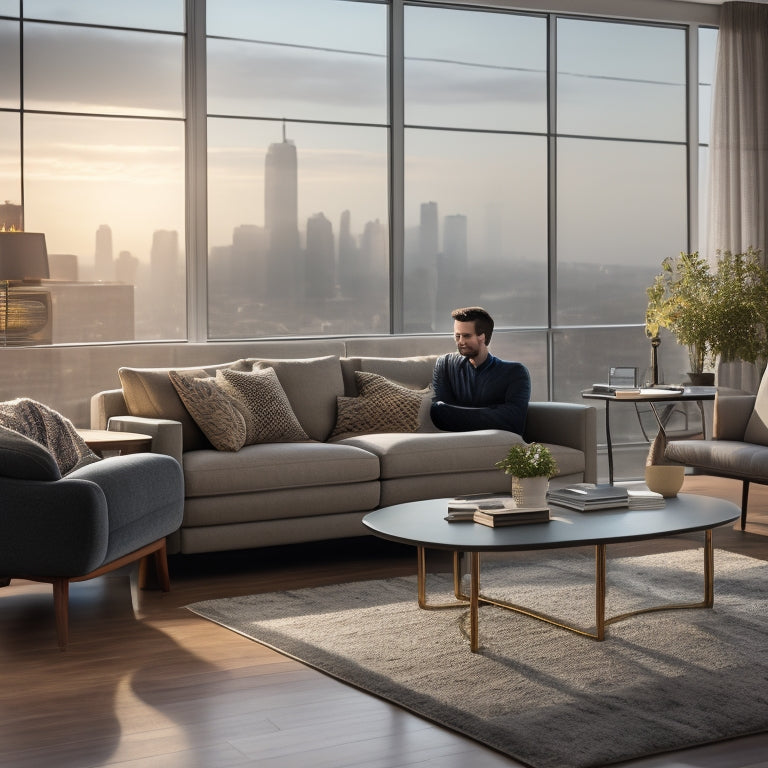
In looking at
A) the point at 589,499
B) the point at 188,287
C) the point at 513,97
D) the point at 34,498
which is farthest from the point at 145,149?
the point at 589,499

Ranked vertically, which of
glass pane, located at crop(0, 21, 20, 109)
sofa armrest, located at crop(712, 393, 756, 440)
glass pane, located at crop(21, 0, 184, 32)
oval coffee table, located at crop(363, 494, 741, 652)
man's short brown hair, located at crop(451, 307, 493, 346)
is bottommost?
oval coffee table, located at crop(363, 494, 741, 652)

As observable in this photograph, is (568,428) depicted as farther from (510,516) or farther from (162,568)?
(162,568)

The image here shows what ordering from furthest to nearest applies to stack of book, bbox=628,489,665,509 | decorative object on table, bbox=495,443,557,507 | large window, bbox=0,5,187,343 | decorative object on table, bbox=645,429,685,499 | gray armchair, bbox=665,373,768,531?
large window, bbox=0,5,187,343 < gray armchair, bbox=665,373,768,531 < decorative object on table, bbox=645,429,685,499 < stack of book, bbox=628,489,665,509 < decorative object on table, bbox=495,443,557,507

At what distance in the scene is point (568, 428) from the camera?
5.33 metres

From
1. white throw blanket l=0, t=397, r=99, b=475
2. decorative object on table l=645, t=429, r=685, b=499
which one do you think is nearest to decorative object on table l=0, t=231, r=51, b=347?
white throw blanket l=0, t=397, r=99, b=475

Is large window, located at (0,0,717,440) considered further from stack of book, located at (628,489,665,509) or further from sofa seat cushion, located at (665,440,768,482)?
stack of book, located at (628,489,665,509)

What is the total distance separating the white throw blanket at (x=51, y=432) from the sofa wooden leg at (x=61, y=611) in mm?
562

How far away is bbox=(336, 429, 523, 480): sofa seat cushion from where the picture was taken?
191 inches

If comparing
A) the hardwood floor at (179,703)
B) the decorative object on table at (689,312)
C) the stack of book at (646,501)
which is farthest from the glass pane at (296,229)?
the stack of book at (646,501)

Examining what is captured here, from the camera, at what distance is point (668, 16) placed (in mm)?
7090

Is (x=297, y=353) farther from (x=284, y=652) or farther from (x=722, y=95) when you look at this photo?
(x=722, y=95)

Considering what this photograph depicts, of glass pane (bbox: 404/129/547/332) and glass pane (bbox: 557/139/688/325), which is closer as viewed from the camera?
glass pane (bbox: 404/129/547/332)

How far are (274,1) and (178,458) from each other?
2.93 meters

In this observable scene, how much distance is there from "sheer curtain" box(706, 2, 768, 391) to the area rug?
3.08 m
